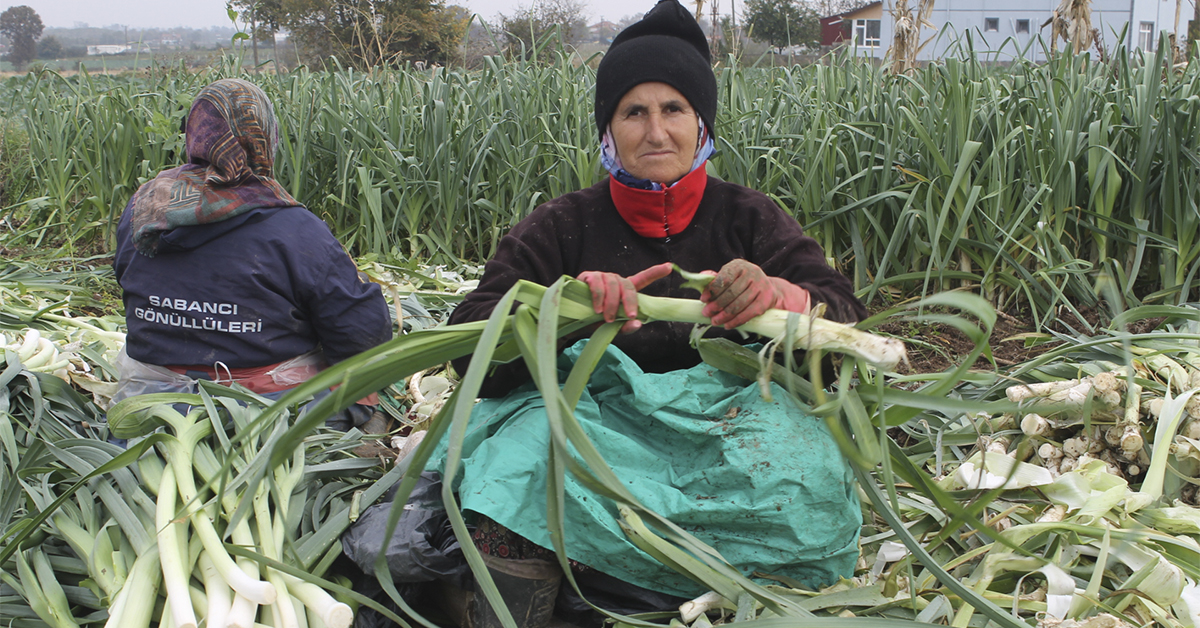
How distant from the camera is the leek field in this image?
3.46 feet

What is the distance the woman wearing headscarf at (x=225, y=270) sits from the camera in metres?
1.68

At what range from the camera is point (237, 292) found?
5.53 feet

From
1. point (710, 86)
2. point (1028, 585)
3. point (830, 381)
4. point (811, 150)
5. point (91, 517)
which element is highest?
point (710, 86)

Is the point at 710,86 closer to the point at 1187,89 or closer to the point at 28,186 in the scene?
the point at 1187,89

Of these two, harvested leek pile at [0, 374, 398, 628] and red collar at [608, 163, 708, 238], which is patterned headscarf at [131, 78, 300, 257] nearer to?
harvested leek pile at [0, 374, 398, 628]

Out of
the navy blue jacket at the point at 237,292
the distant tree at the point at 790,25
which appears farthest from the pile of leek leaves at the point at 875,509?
the distant tree at the point at 790,25

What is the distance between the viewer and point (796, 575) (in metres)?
1.27

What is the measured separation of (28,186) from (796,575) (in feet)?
16.6

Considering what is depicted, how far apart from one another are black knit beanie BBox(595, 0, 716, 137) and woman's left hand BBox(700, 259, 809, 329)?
1.78ft

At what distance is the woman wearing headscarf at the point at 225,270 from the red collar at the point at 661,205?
2.17 feet

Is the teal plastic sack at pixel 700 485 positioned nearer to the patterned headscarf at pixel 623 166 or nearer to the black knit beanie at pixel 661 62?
Answer: the patterned headscarf at pixel 623 166

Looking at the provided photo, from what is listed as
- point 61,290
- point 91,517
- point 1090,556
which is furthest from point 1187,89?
point 61,290

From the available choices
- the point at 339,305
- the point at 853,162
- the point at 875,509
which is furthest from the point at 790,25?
the point at 875,509

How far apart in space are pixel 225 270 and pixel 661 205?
35.0 inches
